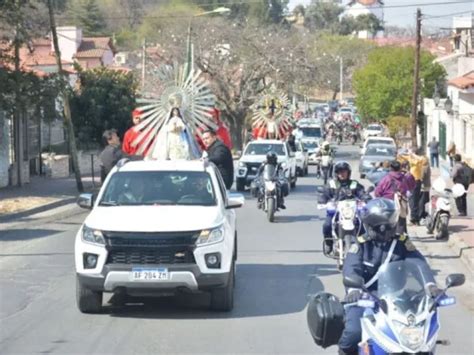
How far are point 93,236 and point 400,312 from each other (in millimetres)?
5954

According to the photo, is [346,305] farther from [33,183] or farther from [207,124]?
[33,183]

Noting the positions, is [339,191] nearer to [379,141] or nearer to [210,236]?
[210,236]

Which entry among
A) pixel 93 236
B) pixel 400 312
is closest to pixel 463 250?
pixel 93 236

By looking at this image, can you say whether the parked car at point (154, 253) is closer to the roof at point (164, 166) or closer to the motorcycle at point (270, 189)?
the roof at point (164, 166)

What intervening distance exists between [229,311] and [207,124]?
9409 millimetres

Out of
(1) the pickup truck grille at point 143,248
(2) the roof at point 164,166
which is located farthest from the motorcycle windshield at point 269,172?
(1) the pickup truck grille at point 143,248

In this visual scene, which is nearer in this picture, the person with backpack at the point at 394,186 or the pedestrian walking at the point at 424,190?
the person with backpack at the point at 394,186

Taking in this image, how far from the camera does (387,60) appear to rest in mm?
68188

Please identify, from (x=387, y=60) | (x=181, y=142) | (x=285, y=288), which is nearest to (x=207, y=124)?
(x=181, y=142)

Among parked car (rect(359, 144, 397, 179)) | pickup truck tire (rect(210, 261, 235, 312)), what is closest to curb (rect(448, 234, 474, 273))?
pickup truck tire (rect(210, 261, 235, 312))

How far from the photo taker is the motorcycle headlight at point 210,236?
12102 millimetres

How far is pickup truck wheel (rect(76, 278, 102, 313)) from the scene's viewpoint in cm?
1230

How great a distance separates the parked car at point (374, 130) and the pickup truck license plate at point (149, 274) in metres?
61.6

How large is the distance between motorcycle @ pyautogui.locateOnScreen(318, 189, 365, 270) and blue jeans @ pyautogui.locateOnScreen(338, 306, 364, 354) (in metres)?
7.38
